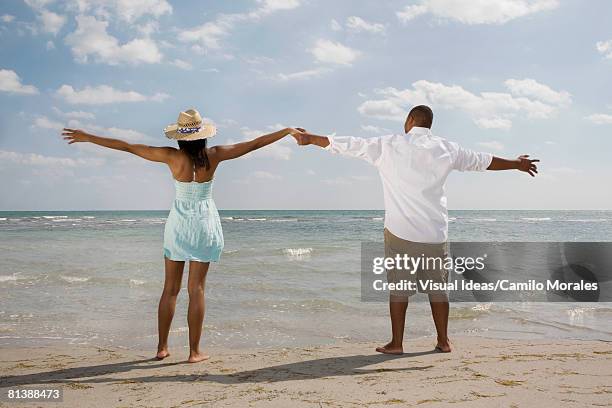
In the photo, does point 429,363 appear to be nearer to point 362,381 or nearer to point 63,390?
point 362,381

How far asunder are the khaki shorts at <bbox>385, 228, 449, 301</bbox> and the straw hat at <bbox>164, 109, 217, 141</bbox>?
1717 mm

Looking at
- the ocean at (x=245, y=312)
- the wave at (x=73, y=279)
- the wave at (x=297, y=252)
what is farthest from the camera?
the wave at (x=297, y=252)

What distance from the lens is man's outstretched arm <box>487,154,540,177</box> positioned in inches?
176

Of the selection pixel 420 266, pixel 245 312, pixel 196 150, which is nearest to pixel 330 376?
pixel 420 266

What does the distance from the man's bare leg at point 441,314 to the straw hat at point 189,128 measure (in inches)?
91.6

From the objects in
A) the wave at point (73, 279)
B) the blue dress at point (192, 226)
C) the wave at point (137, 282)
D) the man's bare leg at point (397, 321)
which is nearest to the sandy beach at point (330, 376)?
the man's bare leg at point (397, 321)

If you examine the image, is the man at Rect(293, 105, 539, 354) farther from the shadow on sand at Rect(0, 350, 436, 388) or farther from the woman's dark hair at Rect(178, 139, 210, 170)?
the woman's dark hair at Rect(178, 139, 210, 170)

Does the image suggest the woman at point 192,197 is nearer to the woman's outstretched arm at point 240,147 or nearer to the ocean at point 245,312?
the woman's outstretched arm at point 240,147

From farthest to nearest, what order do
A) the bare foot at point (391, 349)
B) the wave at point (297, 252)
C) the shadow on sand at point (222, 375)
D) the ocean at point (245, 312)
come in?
1. the wave at point (297, 252)
2. the ocean at point (245, 312)
3. the bare foot at point (391, 349)
4. the shadow on sand at point (222, 375)

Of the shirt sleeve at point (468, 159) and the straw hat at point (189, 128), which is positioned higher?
the straw hat at point (189, 128)

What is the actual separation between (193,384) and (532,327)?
426cm

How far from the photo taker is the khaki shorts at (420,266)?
14.1ft

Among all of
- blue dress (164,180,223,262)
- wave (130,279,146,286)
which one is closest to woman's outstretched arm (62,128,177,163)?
blue dress (164,180,223,262)

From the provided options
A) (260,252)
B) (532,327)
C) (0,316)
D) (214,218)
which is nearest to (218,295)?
(0,316)
